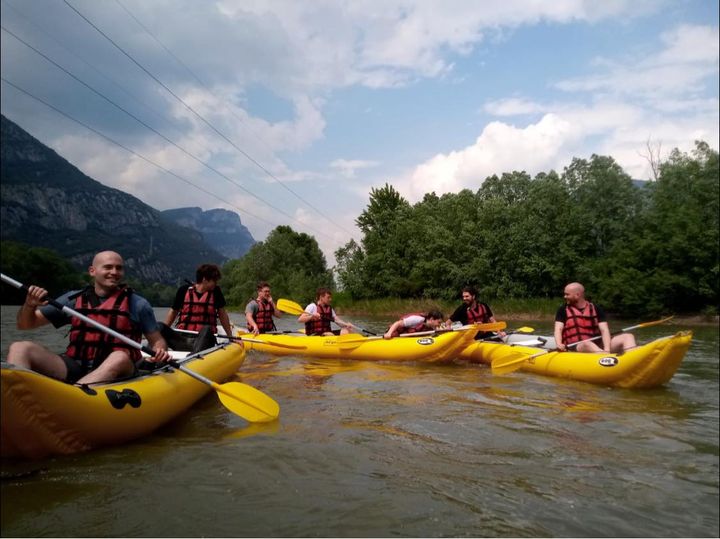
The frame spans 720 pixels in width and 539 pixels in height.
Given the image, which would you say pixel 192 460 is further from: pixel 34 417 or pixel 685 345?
pixel 685 345

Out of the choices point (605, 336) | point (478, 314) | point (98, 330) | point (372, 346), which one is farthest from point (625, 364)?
point (98, 330)

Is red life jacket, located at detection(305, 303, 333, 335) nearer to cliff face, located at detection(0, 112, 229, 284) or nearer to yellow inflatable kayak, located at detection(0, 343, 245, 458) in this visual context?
yellow inflatable kayak, located at detection(0, 343, 245, 458)

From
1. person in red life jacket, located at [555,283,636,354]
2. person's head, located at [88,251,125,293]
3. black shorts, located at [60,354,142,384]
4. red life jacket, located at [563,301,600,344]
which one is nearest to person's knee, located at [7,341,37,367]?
black shorts, located at [60,354,142,384]

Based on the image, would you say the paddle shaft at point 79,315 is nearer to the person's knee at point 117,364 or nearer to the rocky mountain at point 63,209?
the person's knee at point 117,364

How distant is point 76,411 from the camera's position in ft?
8.54

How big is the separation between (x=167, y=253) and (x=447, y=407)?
202 ft

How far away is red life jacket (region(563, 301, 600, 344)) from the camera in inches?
232

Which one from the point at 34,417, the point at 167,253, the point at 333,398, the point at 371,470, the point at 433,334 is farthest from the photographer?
the point at 167,253

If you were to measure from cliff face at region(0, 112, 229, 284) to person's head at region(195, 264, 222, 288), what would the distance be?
41494mm

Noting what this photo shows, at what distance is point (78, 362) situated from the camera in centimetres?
316

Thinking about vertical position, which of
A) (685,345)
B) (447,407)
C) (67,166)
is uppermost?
(67,166)

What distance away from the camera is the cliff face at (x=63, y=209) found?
52688mm

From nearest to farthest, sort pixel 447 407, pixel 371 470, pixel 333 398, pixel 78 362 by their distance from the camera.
Answer: pixel 371 470 → pixel 78 362 → pixel 447 407 → pixel 333 398

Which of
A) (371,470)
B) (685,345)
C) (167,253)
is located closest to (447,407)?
(371,470)
